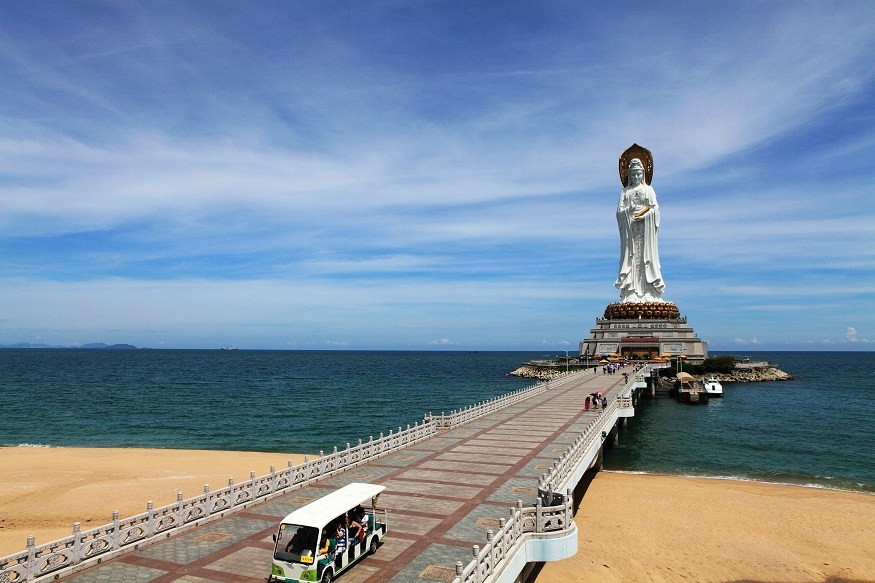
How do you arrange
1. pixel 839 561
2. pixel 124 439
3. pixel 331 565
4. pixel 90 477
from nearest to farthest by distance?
pixel 331 565 < pixel 839 561 < pixel 90 477 < pixel 124 439

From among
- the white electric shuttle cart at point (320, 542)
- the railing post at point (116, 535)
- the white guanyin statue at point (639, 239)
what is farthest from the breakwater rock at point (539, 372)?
the railing post at point (116, 535)

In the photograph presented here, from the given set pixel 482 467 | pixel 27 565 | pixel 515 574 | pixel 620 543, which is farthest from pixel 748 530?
pixel 27 565

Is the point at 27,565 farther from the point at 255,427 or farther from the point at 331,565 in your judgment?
the point at 255,427

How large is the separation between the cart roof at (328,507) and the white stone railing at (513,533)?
9.23ft

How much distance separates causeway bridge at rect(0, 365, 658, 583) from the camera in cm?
1345

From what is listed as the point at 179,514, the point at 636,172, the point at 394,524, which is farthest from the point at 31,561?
the point at 636,172

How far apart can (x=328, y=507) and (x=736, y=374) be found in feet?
317

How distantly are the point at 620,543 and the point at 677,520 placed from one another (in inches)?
173

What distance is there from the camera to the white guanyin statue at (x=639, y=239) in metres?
95.2

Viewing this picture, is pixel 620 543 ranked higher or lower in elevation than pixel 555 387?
lower

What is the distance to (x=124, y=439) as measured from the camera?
47.8 metres

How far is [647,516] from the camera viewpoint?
88.1ft

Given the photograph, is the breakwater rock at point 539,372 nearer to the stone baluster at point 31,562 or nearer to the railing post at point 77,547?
the railing post at point 77,547

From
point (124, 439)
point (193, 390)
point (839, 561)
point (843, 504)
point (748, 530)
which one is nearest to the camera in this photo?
point (839, 561)
